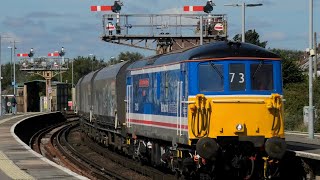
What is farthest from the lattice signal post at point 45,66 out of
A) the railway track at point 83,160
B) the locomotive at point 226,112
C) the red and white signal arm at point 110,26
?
the locomotive at point 226,112

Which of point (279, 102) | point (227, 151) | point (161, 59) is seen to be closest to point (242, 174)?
point (227, 151)

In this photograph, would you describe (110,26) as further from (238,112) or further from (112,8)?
(238,112)

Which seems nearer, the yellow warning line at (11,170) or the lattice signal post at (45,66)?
the yellow warning line at (11,170)

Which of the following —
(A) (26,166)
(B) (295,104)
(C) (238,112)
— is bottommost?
(A) (26,166)

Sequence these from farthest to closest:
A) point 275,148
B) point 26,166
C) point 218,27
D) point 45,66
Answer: point 45,66 → point 218,27 → point 26,166 → point 275,148

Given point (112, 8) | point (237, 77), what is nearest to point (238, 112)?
point (237, 77)

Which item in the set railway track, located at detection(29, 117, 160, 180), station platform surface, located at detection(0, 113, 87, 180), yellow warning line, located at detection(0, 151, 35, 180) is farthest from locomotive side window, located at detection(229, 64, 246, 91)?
railway track, located at detection(29, 117, 160, 180)

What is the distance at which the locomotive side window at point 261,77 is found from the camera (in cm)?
1577

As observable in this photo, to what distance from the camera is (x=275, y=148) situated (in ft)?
50.0

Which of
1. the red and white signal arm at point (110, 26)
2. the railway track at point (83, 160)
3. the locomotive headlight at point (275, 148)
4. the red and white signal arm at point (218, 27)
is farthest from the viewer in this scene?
the red and white signal arm at point (110, 26)

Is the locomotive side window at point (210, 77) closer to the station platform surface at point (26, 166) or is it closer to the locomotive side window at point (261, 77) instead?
the locomotive side window at point (261, 77)

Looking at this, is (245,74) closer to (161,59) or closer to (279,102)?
(279,102)

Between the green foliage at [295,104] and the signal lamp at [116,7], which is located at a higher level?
the signal lamp at [116,7]

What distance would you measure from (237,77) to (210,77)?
0.63m
